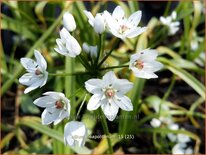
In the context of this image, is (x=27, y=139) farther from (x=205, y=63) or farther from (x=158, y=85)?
(x=205, y=63)

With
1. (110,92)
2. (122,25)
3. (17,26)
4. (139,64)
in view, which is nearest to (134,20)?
(122,25)

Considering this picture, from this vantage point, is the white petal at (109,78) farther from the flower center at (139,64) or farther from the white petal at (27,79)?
the white petal at (27,79)

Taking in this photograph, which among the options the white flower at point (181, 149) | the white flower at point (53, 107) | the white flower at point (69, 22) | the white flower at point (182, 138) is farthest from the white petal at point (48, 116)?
the white flower at point (182, 138)

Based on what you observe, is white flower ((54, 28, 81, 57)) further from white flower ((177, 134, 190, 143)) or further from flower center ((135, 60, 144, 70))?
white flower ((177, 134, 190, 143))

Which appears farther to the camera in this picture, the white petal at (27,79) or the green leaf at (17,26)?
the green leaf at (17,26)

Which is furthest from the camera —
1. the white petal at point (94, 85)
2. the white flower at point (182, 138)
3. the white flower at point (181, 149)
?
the white flower at point (182, 138)

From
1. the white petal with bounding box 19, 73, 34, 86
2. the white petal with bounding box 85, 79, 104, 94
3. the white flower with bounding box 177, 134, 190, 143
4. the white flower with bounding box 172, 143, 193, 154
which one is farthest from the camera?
the white flower with bounding box 177, 134, 190, 143

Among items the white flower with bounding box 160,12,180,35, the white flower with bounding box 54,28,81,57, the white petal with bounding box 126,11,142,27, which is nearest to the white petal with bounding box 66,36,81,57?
the white flower with bounding box 54,28,81,57

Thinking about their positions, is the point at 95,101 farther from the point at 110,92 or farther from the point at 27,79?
the point at 27,79
